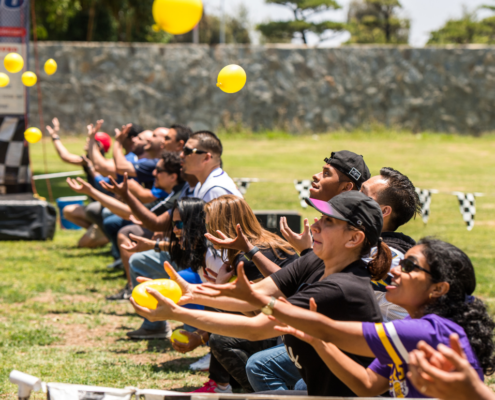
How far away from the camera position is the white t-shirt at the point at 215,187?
524 centimetres

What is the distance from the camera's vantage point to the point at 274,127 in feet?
75.2

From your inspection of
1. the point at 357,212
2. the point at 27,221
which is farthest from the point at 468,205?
the point at 27,221

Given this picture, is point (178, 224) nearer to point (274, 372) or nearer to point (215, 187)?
point (215, 187)

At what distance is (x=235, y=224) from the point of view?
3939mm

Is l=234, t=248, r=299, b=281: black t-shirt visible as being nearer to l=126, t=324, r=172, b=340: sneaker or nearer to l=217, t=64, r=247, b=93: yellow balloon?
l=217, t=64, r=247, b=93: yellow balloon

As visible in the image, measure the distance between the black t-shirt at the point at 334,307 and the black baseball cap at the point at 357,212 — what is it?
0.60 ft

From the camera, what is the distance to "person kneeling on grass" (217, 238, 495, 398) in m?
2.23

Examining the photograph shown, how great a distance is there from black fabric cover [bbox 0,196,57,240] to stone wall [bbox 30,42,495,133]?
12.6 metres

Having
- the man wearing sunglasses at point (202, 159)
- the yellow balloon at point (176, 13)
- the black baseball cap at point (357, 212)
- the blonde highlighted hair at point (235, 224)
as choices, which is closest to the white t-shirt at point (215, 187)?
the man wearing sunglasses at point (202, 159)

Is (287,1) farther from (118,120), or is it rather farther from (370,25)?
(118,120)

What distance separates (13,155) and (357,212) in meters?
8.76

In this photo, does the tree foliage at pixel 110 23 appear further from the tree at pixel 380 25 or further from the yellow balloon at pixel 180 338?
the yellow balloon at pixel 180 338

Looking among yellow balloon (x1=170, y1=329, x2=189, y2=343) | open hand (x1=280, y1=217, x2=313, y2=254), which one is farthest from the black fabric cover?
open hand (x1=280, y1=217, x2=313, y2=254)

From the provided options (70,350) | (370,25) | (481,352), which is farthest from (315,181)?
Answer: (370,25)
